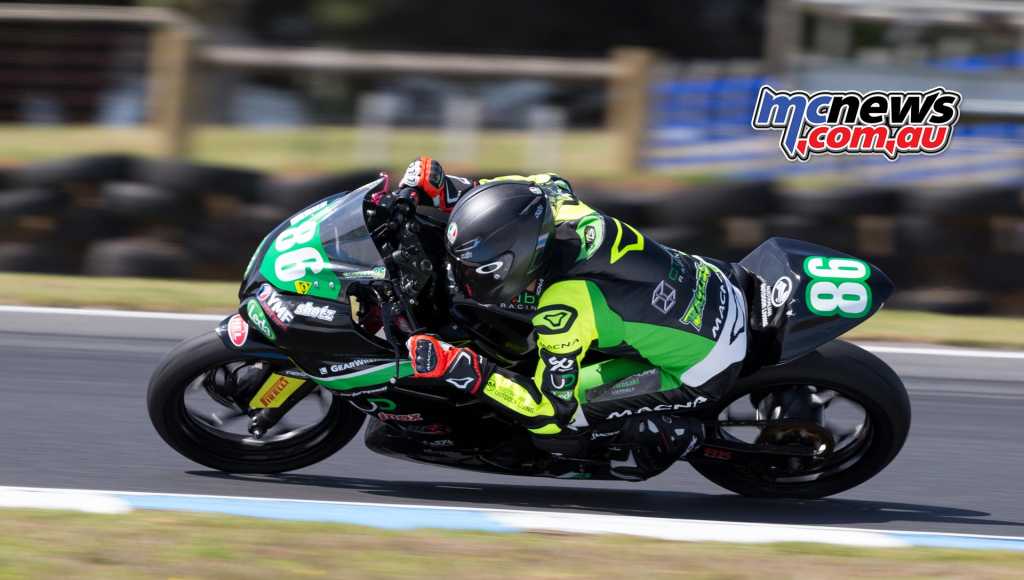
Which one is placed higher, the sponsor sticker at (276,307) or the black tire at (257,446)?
the sponsor sticker at (276,307)

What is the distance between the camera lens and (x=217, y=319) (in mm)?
7934

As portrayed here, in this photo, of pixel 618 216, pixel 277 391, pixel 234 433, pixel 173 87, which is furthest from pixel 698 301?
pixel 173 87

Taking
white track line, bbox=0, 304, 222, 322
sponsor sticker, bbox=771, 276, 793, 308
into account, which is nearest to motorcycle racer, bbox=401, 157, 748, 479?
sponsor sticker, bbox=771, 276, 793, 308

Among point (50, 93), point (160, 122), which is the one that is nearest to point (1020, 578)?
point (160, 122)

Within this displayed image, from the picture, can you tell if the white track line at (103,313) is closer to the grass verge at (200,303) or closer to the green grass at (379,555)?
the grass verge at (200,303)

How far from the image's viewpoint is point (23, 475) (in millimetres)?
5293

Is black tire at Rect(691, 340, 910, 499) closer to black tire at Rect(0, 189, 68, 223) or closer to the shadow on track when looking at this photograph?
the shadow on track

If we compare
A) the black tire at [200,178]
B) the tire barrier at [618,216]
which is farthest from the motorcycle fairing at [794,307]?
the black tire at [200,178]

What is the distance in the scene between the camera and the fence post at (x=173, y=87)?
36.9 ft

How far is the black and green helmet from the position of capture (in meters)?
4.58

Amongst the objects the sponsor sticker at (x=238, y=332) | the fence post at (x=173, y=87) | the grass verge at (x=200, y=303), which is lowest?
the grass verge at (x=200, y=303)

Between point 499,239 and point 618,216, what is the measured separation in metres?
4.69

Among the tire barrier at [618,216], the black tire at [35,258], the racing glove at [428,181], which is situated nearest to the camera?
the racing glove at [428,181]

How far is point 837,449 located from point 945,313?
13.5 feet
